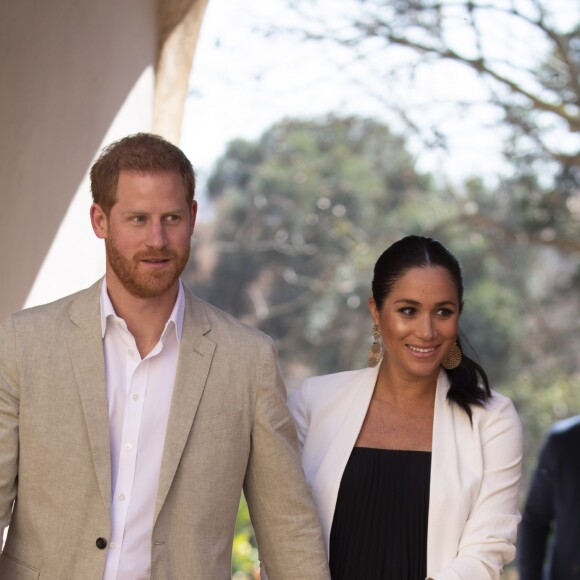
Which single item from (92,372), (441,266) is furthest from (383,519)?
(92,372)

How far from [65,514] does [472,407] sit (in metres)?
1.23

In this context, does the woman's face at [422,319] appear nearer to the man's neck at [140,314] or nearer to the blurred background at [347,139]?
the blurred background at [347,139]

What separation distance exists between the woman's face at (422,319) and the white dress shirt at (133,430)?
0.73m

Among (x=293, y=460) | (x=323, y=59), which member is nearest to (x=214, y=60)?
(x=323, y=59)

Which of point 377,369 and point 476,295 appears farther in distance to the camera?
point 476,295

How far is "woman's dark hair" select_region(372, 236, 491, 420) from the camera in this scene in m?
3.27

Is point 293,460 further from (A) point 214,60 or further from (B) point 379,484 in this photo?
(A) point 214,60

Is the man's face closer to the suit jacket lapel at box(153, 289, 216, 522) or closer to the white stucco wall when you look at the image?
the suit jacket lapel at box(153, 289, 216, 522)

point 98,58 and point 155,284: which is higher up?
point 98,58

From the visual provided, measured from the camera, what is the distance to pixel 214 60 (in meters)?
8.25

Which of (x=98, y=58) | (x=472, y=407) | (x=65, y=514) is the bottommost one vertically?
(x=65, y=514)

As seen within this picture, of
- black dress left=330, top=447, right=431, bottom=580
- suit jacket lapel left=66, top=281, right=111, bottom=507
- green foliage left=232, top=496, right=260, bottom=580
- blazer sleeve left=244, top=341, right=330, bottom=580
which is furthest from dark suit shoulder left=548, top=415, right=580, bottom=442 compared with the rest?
green foliage left=232, top=496, right=260, bottom=580

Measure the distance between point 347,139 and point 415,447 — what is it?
11839 mm

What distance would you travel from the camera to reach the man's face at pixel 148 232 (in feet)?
8.61
